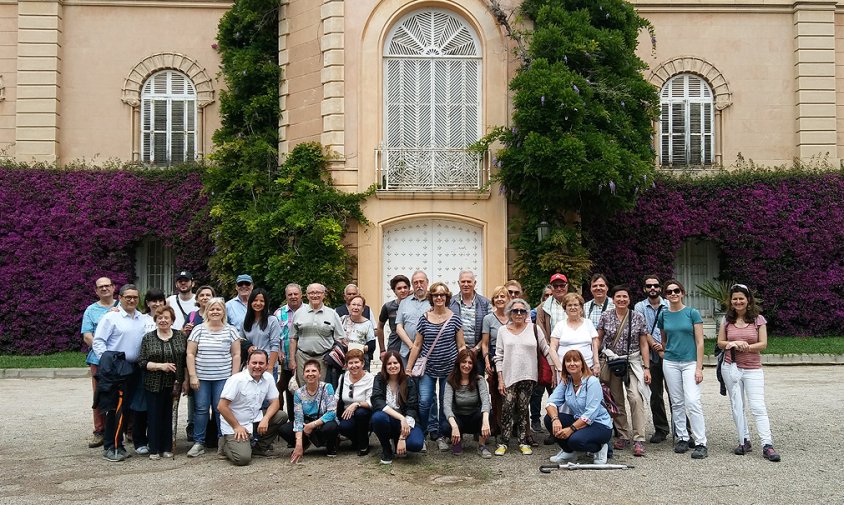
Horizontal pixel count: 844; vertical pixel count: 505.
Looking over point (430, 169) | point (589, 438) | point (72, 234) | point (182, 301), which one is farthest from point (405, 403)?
point (72, 234)

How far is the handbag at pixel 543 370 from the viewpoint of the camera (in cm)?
855

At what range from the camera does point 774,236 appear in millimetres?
18438

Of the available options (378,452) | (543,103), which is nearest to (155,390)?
(378,452)

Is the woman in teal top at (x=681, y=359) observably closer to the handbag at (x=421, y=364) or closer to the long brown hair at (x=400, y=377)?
the handbag at (x=421, y=364)

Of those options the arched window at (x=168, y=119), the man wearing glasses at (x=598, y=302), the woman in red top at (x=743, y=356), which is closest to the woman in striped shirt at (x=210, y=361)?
the man wearing glasses at (x=598, y=302)

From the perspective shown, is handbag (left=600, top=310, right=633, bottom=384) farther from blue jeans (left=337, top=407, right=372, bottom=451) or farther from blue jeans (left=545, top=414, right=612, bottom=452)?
blue jeans (left=337, top=407, right=372, bottom=451)

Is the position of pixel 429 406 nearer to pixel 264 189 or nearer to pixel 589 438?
pixel 589 438

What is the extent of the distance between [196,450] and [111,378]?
111 centimetres

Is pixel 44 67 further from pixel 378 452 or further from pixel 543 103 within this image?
pixel 378 452

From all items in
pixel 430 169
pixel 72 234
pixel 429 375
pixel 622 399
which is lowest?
pixel 622 399

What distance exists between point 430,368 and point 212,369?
2215 millimetres

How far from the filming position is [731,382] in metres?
8.22

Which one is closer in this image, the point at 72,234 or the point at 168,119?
the point at 72,234

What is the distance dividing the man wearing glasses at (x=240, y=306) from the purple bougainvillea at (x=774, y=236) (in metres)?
10.7
